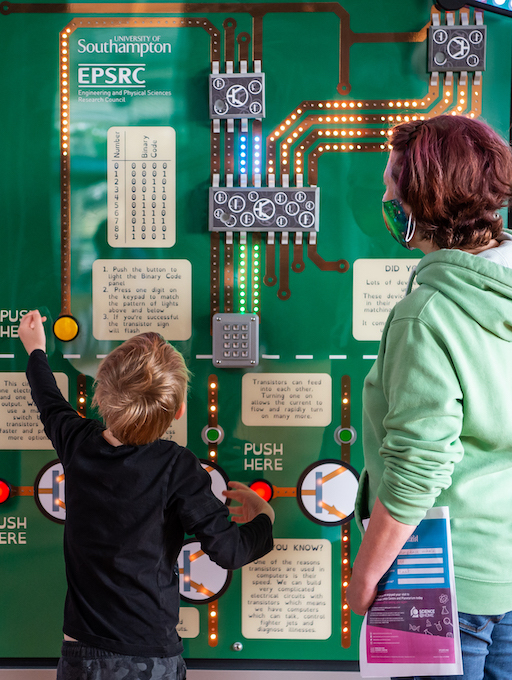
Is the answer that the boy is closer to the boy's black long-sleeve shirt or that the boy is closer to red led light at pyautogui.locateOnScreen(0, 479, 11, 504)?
the boy's black long-sleeve shirt

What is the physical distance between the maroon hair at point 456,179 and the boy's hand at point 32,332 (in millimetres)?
1029

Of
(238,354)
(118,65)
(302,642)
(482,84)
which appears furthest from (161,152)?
(302,642)

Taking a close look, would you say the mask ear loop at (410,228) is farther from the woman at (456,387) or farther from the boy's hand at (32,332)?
the boy's hand at (32,332)

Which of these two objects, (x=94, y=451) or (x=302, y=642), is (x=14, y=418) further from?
(x=302, y=642)

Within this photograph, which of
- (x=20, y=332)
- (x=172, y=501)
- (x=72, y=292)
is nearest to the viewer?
(x=172, y=501)

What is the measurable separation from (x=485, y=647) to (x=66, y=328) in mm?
1278

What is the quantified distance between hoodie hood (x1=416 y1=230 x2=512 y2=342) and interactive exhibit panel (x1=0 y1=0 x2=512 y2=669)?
0.72m

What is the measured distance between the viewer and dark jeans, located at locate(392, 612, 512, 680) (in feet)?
2.81

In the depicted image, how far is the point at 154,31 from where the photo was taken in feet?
5.02

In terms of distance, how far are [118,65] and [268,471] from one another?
4.15 feet

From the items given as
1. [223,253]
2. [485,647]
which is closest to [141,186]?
[223,253]

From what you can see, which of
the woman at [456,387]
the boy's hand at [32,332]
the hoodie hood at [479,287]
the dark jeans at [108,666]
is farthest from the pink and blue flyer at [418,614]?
the boy's hand at [32,332]

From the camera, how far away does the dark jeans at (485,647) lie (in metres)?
0.86

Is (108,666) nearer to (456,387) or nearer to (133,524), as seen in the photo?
(133,524)
